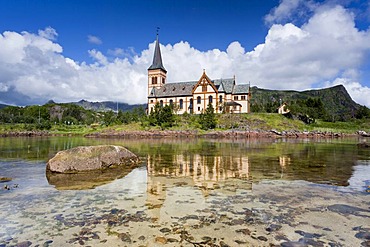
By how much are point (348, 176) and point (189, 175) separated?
972 centimetres

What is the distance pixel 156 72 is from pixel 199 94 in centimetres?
2344

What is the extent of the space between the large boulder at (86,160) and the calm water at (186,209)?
1.08 meters

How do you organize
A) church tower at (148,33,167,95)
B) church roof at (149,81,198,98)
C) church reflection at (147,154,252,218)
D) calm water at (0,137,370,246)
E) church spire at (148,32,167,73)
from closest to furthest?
1. calm water at (0,137,370,246)
2. church reflection at (147,154,252,218)
3. church roof at (149,81,198,98)
4. church tower at (148,33,167,95)
5. church spire at (148,32,167,73)

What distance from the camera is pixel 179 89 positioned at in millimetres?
107062

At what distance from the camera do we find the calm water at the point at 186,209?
7.36 metres

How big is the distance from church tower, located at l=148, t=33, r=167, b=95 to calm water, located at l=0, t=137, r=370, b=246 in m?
97.6

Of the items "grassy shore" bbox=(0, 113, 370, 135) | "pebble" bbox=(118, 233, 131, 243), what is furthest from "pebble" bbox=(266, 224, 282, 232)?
"grassy shore" bbox=(0, 113, 370, 135)

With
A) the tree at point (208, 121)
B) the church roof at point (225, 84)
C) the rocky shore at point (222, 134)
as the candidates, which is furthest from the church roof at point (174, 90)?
the rocky shore at point (222, 134)

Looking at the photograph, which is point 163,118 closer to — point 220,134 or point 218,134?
point 218,134

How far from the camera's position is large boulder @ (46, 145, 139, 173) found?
55.5 feet

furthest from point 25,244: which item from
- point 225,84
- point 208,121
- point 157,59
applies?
point 157,59

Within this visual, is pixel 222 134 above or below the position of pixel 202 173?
above

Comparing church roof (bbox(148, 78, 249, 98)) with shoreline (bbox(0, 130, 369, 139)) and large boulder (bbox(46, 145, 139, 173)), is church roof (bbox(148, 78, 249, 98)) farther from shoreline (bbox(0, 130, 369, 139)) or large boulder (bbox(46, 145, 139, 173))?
large boulder (bbox(46, 145, 139, 173))

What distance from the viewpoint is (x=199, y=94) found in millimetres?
100188
